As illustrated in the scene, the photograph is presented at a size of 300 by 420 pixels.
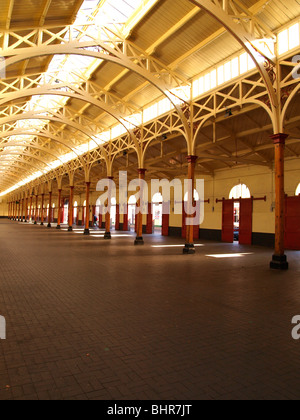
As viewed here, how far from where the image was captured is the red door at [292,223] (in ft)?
64.0

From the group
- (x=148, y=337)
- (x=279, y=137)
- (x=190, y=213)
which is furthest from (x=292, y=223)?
(x=148, y=337)

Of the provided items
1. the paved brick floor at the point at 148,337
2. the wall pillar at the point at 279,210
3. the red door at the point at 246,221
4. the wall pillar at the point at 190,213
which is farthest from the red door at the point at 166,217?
the paved brick floor at the point at 148,337

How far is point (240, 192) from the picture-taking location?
78.3 feet

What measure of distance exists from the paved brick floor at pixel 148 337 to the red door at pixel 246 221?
1309 cm

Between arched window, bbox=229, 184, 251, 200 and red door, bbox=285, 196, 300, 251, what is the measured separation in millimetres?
3765

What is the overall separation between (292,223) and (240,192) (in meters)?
5.14

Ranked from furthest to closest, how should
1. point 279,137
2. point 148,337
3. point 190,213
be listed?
point 190,213 → point 279,137 → point 148,337

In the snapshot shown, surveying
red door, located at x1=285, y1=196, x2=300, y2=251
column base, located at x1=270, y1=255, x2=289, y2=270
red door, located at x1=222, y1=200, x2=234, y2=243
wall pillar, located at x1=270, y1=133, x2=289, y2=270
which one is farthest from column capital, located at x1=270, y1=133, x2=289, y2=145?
red door, located at x1=222, y1=200, x2=234, y2=243

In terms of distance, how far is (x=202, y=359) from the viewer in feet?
13.7

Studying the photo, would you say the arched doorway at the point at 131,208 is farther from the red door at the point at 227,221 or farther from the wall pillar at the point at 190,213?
the wall pillar at the point at 190,213

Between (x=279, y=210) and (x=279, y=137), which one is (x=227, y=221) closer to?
(x=279, y=210)

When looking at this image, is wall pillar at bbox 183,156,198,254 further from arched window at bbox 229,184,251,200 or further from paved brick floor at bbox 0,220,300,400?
arched window at bbox 229,184,251,200

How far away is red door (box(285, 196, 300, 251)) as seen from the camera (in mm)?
19508
